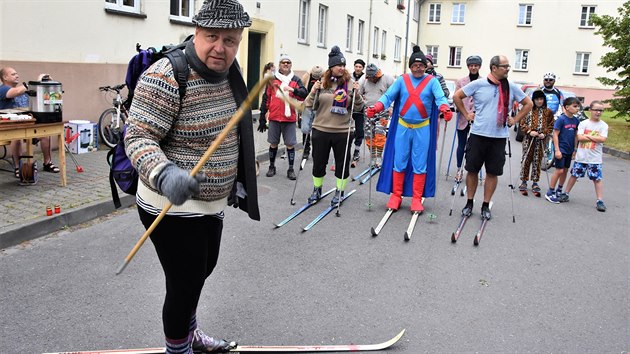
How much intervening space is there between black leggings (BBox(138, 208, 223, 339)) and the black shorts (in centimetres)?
496

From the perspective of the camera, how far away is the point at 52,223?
5906 mm

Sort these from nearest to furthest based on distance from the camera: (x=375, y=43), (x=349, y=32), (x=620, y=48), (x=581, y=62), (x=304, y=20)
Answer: (x=620, y=48), (x=304, y=20), (x=349, y=32), (x=375, y=43), (x=581, y=62)

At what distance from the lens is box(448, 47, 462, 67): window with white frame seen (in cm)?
4484

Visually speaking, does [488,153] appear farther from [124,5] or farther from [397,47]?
[397,47]

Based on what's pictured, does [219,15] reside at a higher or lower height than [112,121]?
higher

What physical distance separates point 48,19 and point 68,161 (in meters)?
2.44

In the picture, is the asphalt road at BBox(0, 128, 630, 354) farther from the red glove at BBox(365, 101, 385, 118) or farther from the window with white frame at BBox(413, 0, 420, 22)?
the window with white frame at BBox(413, 0, 420, 22)

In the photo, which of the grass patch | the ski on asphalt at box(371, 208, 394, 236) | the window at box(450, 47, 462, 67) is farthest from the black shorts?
the window at box(450, 47, 462, 67)

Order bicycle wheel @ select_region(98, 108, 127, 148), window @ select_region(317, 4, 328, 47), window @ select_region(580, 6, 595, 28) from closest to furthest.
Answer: bicycle wheel @ select_region(98, 108, 127, 148), window @ select_region(317, 4, 328, 47), window @ select_region(580, 6, 595, 28)

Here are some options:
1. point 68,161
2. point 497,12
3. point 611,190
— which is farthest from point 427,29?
point 68,161

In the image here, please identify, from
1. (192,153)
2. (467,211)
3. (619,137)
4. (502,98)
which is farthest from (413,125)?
(619,137)

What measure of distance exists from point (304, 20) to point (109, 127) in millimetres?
11362

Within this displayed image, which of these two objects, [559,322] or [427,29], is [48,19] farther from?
[427,29]

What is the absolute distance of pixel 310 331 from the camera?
3.87 meters
